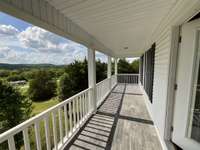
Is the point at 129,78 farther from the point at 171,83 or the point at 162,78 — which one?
the point at 171,83

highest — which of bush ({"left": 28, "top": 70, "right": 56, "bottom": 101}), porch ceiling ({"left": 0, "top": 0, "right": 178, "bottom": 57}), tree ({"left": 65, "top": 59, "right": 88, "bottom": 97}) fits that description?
porch ceiling ({"left": 0, "top": 0, "right": 178, "bottom": 57})

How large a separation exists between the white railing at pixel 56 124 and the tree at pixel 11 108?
2.13 m

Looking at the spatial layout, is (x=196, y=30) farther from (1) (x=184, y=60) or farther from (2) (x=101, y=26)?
(2) (x=101, y=26)

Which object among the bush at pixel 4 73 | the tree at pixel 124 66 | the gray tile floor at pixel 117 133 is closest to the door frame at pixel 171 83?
the gray tile floor at pixel 117 133

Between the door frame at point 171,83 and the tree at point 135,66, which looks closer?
the door frame at point 171,83

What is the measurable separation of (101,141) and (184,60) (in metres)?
2.06

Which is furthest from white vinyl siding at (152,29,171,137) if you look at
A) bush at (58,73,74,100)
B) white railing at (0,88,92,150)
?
bush at (58,73,74,100)

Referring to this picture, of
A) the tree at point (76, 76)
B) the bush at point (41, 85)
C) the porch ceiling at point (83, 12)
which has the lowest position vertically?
the bush at point (41, 85)

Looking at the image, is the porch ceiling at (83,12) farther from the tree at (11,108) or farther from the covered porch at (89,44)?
the tree at (11,108)

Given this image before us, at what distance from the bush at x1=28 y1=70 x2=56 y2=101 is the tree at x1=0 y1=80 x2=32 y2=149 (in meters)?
6.65

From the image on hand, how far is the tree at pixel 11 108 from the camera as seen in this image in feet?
13.4

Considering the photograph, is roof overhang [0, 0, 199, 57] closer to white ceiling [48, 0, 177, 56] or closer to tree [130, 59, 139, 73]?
white ceiling [48, 0, 177, 56]

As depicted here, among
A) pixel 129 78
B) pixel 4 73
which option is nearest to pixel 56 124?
pixel 4 73

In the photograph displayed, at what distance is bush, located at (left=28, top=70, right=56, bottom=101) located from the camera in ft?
37.2
